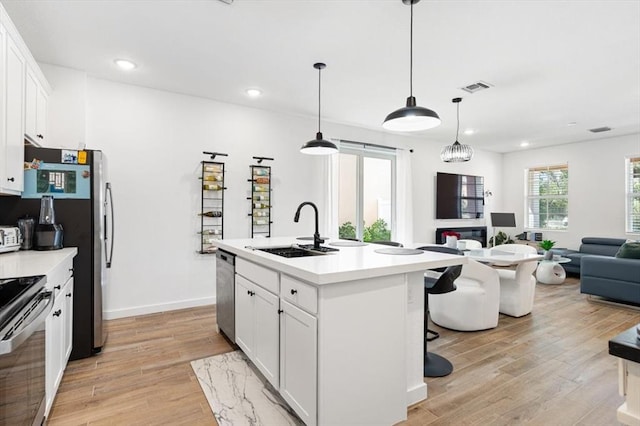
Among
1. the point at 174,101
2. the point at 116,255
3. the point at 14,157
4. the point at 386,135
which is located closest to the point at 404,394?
the point at 14,157

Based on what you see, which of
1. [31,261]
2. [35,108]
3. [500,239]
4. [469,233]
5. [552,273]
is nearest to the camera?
[31,261]

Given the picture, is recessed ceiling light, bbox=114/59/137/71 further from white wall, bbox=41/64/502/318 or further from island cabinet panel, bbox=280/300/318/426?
island cabinet panel, bbox=280/300/318/426

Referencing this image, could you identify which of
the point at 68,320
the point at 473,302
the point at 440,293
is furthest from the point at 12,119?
the point at 473,302

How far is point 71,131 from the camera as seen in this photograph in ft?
11.6

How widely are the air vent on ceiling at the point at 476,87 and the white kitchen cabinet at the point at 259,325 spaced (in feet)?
11.4

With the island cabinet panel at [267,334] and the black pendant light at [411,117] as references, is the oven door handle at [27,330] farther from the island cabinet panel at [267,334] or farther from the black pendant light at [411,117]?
the black pendant light at [411,117]

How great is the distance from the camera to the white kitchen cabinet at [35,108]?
273 cm

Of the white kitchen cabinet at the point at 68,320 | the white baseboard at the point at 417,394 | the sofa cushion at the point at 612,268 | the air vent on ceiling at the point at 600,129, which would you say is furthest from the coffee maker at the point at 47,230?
the air vent on ceiling at the point at 600,129

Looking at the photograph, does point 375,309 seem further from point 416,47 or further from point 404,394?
point 416,47

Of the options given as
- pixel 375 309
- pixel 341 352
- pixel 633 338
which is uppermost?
pixel 633 338

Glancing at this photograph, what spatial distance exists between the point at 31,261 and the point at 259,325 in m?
1.52

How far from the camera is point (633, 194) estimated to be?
6414mm

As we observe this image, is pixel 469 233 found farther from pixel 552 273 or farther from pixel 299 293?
pixel 299 293

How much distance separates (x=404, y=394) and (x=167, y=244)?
3.34 meters
